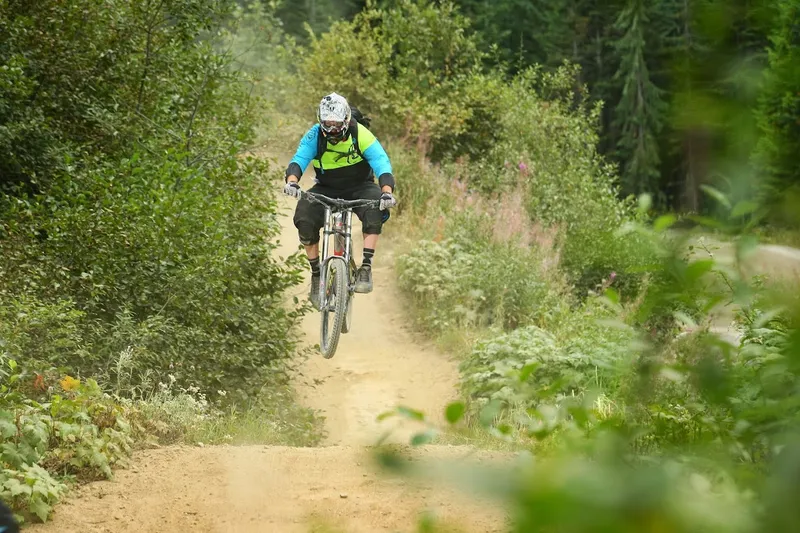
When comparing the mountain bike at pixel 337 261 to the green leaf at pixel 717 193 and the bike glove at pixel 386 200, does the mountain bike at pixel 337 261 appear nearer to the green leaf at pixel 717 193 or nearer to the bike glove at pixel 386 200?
the bike glove at pixel 386 200

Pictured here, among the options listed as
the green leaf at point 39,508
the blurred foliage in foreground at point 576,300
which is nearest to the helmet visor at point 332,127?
the blurred foliage in foreground at point 576,300

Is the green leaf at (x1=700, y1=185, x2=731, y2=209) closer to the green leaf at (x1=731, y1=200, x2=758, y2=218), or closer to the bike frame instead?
the green leaf at (x1=731, y1=200, x2=758, y2=218)

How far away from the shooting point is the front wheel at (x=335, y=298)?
8008 millimetres

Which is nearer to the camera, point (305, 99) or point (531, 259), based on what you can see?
point (531, 259)

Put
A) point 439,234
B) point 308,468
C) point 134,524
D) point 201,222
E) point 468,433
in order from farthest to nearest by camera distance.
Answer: point 439,234 → point 201,222 → point 468,433 → point 308,468 → point 134,524

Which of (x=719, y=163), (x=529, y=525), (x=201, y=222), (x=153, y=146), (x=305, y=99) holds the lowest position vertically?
(x=529, y=525)

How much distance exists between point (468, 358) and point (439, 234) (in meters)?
4.46

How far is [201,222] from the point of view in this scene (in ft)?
25.7

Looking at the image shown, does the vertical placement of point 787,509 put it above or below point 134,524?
above

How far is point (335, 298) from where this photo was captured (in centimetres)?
808

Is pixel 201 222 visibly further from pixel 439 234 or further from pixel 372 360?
pixel 439 234

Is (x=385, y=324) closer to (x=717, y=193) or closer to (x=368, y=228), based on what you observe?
(x=368, y=228)

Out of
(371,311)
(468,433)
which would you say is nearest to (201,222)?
(468,433)

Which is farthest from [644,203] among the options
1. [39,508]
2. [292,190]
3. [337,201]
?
[337,201]
